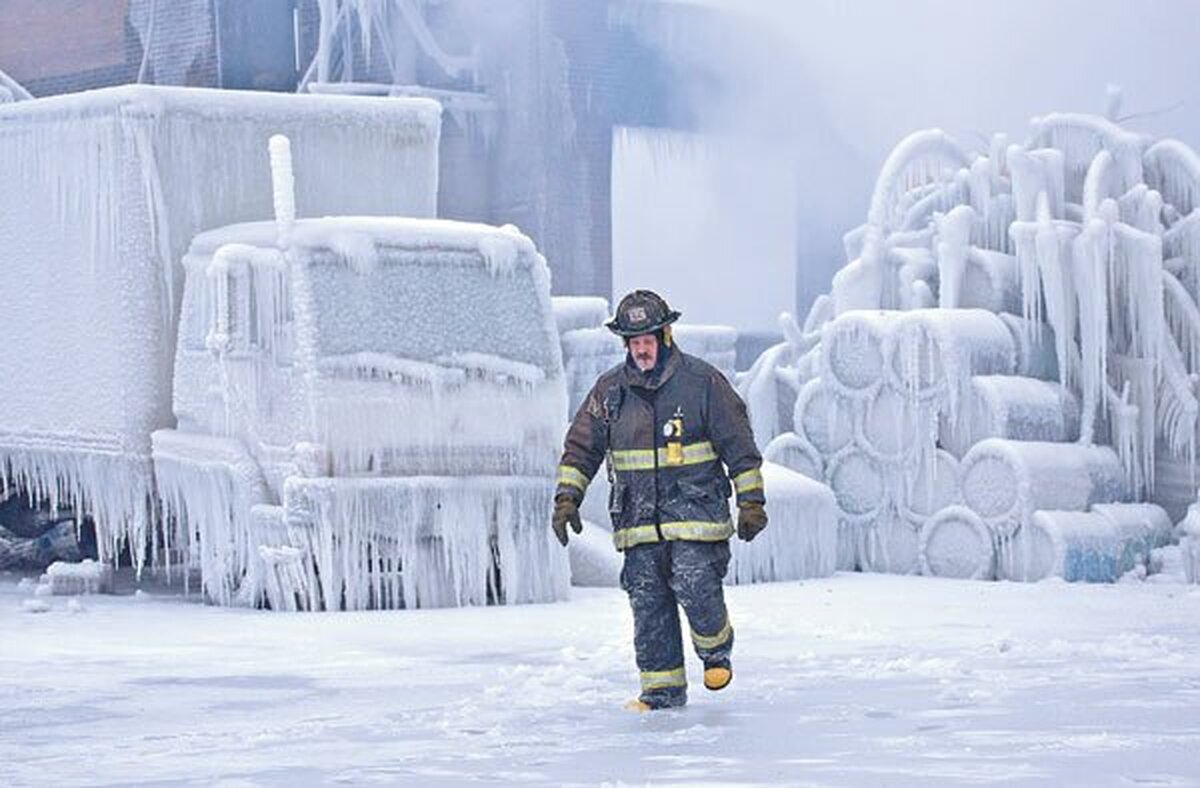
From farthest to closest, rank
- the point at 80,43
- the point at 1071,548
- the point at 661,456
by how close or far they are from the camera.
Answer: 1. the point at 80,43
2. the point at 1071,548
3. the point at 661,456

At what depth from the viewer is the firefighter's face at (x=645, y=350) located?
35.0 ft

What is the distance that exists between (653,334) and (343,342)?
4.99 m

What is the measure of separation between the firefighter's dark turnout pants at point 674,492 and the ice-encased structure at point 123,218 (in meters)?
6.57

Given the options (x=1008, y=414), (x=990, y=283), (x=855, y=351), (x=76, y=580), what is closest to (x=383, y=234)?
(x=76, y=580)

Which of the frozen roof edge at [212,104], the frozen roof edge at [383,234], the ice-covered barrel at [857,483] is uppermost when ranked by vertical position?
the frozen roof edge at [212,104]

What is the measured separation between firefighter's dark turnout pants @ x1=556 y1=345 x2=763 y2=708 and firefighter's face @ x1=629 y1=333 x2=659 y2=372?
46 millimetres

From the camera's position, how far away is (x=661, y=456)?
10.6 m

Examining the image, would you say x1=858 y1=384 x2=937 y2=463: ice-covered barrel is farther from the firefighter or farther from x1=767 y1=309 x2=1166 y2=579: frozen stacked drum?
the firefighter

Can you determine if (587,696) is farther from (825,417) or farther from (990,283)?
(990,283)

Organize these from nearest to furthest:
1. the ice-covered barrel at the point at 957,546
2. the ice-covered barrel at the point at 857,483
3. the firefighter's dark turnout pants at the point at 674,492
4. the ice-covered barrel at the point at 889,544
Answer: the firefighter's dark turnout pants at the point at 674,492 < the ice-covered barrel at the point at 957,546 < the ice-covered barrel at the point at 889,544 < the ice-covered barrel at the point at 857,483

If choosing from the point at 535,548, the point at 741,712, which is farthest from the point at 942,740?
the point at 535,548

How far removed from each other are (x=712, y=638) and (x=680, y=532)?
18.6 inches

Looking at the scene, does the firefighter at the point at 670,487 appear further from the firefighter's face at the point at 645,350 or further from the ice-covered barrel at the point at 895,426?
the ice-covered barrel at the point at 895,426

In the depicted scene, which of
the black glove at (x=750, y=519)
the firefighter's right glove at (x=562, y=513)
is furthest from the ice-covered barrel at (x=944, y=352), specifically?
the black glove at (x=750, y=519)
